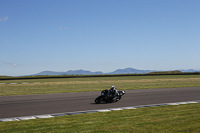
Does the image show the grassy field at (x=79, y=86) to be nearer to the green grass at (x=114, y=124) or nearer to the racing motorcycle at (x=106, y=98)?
the racing motorcycle at (x=106, y=98)

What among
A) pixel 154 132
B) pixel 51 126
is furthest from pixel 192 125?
pixel 51 126

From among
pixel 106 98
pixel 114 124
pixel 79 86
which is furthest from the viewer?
pixel 79 86

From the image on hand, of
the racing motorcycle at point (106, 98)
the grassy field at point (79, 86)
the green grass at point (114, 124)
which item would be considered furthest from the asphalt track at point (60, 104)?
the grassy field at point (79, 86)

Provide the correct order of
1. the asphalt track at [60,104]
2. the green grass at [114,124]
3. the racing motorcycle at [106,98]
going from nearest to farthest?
the green grass at [114,124] < the asphalt track at [60,104] < the racing motorcycle at [106,98]

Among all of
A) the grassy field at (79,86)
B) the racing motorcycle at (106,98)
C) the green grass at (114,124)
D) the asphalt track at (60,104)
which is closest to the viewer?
the green grass at (114,124)

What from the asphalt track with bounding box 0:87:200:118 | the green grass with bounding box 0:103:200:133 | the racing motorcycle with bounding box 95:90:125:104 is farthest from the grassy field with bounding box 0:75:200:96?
the green grass with bounding box 0:103:200:133

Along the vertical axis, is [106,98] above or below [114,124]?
above

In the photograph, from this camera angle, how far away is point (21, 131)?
27.1ft

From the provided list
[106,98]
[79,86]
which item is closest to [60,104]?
[106,98]

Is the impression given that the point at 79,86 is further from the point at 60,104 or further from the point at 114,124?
the point at 114,124

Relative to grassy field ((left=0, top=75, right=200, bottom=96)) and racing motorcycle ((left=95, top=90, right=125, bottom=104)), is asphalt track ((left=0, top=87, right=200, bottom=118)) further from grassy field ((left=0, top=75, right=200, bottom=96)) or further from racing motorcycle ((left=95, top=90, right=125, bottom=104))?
grassy field ((left=0, top=75, right=200, bottom=96))

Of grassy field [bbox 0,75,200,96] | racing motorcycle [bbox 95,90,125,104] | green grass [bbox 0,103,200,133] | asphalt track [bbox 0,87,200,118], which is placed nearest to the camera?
green grass [bbox 0,103,200,133]

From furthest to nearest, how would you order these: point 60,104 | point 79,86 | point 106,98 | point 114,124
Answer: point 79,86, point 106,98, point 60,104, point 114,124

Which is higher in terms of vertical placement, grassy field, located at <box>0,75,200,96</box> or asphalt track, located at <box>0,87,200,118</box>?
grassy field, located at <box>0,75,200,96</box>
